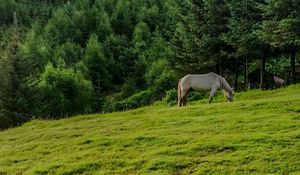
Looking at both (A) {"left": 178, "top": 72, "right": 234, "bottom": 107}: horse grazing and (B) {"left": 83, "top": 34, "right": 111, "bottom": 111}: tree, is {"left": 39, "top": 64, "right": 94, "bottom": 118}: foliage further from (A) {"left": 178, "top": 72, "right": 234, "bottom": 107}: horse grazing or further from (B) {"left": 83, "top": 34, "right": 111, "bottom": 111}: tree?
(A) {"left": 178, "top": 72, "right": 234, "bottom": 107}: horse grazing

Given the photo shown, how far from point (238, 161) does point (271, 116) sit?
5971mm

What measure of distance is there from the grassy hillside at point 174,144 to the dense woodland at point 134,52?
10.5 meters

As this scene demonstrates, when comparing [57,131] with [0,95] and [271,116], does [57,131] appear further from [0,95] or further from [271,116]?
[0,95]

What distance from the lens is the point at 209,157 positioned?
1400cm

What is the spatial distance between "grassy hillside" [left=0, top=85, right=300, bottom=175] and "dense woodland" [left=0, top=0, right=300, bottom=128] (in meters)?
10.5

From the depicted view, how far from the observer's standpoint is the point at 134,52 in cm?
7869

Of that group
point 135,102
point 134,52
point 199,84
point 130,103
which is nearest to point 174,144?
point 199,84

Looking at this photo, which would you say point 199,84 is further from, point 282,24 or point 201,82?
point 282,24

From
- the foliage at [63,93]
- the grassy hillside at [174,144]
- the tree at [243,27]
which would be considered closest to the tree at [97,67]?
the foliage at [63,93]

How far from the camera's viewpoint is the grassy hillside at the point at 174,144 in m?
13.4

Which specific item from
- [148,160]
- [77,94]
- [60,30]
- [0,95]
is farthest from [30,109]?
[60,30]

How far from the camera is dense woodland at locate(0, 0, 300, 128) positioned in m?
34.8

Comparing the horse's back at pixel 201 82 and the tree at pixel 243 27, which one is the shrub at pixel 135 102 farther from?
the horse's back at pixel 201 82

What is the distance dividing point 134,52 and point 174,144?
6339 cm
